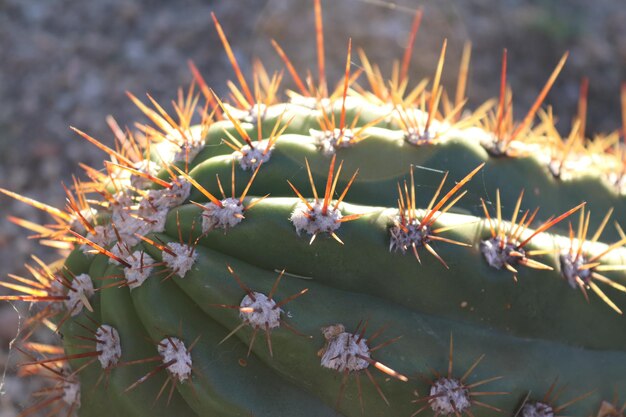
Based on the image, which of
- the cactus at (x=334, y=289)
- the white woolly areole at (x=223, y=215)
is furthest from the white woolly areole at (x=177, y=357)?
the white woolly areole at (x=223, y=215)

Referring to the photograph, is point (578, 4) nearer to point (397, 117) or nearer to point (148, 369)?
point (397, 117)

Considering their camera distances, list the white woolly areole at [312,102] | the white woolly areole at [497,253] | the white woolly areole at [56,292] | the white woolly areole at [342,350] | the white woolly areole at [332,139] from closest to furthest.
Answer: the white woolly areole at [342,350] < the white woolly areole at [497,253] < the white woolly areole at [332,139] < the white woolly areole at [56,292] < the white woolly areole at [312,102]

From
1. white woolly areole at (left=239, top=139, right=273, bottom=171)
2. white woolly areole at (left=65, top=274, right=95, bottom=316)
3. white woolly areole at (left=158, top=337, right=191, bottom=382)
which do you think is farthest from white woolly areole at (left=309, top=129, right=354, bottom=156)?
white woolly areole at (left=65, top=274, right=95, bottom=316)

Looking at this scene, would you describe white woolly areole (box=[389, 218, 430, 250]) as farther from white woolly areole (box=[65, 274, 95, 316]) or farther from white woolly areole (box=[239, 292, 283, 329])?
white woolly areole (box=[65, 274, 95, 316])

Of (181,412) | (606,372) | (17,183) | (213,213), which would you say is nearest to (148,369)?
(181,412)

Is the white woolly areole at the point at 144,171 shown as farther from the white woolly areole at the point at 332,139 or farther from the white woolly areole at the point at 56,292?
the white woolly areole at the point at 332,139

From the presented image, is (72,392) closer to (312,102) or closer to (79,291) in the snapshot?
(79,291)
